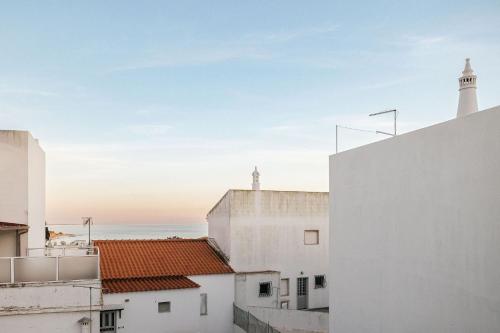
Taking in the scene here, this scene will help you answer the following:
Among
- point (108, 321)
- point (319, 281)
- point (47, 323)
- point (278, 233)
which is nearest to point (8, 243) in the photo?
point (47, 323)

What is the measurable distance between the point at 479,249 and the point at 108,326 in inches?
669

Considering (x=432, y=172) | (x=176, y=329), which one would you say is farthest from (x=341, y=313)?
(x=176, y=329)

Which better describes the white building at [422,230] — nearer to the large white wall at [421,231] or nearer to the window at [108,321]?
the large white wall at [421,231]

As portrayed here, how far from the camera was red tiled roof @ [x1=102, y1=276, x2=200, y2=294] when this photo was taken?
2127 centimetres

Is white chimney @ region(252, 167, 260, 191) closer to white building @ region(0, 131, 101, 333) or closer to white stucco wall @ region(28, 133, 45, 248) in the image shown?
white stucco wall @ region(28, 133, 45, 248)

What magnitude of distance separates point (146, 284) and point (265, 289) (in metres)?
7.75

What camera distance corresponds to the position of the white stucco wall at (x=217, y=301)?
23.7 m

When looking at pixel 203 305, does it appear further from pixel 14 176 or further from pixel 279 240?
pixel 14 176

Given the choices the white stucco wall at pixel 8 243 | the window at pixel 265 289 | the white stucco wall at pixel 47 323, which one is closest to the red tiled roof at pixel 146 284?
the window at pixel 265 289

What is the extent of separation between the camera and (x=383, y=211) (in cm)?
1458

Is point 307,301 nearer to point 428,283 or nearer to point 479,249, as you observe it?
point 428,283

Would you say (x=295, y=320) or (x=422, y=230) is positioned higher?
(x=422, y=230)

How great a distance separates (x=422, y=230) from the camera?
12.8 metres

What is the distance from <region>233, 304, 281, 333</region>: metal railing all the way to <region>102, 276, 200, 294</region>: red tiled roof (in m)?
3.00
